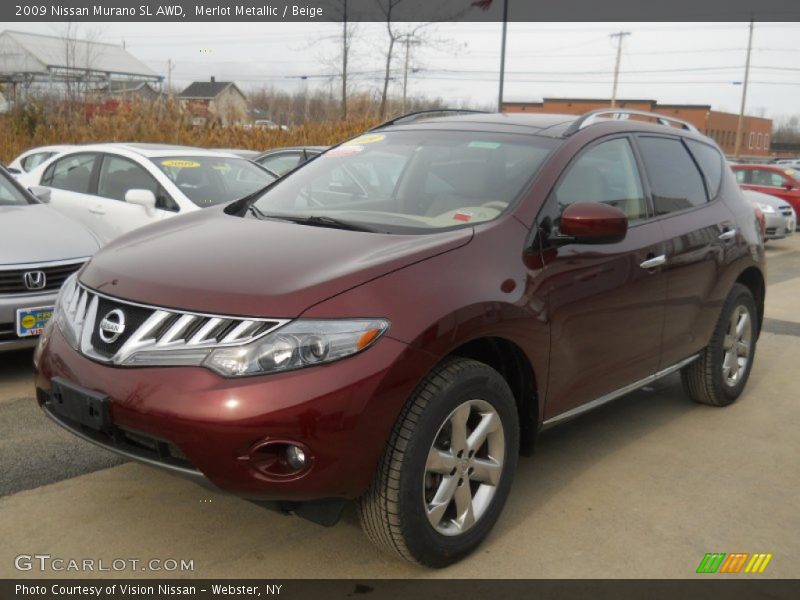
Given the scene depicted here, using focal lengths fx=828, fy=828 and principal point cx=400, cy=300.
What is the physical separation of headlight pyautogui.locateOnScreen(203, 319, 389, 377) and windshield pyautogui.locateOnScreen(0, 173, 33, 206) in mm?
4268

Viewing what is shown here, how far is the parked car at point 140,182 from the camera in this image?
24.4 ft

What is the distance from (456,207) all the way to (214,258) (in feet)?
3.63

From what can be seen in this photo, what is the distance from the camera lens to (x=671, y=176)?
14.9 feet

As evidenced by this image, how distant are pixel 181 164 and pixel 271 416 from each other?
5.75 meters

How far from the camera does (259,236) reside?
3.36m

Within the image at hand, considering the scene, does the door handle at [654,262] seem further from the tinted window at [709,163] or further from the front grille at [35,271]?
the front grille at [35,271]

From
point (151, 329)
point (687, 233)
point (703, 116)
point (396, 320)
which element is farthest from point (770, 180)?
point (703, 116)

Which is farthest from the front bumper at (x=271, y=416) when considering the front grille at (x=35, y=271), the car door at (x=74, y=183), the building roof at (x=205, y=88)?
the building roof at (x=205, y=88)

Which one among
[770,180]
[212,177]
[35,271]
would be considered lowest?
[770,180]

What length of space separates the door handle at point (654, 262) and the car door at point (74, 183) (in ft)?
18.1

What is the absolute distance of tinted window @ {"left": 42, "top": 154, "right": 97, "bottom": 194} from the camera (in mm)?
8172

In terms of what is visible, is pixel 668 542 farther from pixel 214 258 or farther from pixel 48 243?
pixel 48 243

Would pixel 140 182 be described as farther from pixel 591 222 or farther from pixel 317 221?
pixel 591 222
